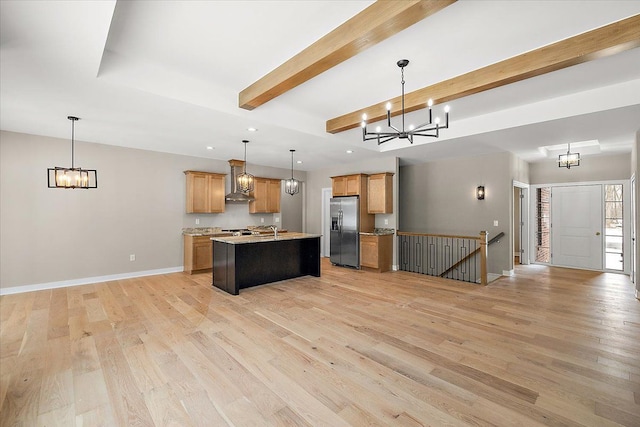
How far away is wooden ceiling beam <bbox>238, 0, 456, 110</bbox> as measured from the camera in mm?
2111

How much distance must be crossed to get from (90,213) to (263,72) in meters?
4.63

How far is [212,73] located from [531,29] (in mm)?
3224

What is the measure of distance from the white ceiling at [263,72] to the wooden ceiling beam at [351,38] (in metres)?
0.08

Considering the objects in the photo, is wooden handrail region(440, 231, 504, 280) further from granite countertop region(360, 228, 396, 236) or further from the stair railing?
granite countertop region(360, 228, 396, 236)

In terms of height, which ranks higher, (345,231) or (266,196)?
(266,196)

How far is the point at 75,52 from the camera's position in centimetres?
253

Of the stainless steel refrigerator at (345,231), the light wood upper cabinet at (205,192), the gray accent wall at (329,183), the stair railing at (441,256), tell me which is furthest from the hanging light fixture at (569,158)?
the light wood upper cabinet at (205,192)

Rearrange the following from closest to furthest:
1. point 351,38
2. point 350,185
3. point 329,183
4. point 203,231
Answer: point 351,38, point 203,231, point 350,185, point 329,183

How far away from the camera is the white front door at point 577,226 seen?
22.5ft

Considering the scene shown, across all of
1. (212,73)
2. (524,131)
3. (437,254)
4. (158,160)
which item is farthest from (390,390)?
(158,160)

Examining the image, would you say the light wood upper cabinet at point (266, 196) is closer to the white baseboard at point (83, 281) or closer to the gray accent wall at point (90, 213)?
the gray accent wall at point (90, 213)

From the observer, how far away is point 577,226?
7.13 metres

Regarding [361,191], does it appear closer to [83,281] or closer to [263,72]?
[263,72]

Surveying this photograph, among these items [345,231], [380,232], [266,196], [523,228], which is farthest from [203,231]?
[523,228]
